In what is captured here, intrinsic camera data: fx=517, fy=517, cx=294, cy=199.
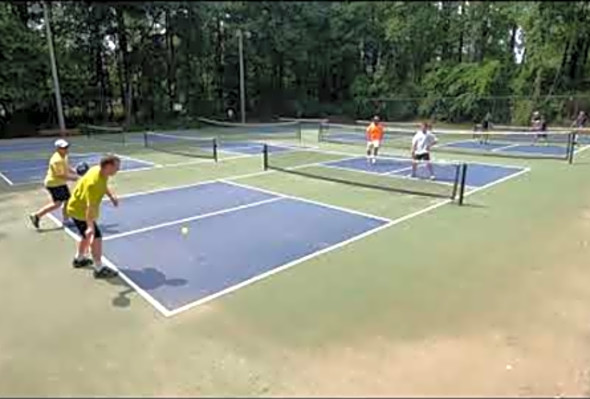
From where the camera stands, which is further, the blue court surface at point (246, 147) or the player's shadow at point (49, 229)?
the blue court surface at point (246, 147)

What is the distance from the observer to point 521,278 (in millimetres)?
6504

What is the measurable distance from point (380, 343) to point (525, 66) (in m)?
33.0

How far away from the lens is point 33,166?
17.1 m

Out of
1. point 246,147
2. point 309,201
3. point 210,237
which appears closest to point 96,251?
point 210,237

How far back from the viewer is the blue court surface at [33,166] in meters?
14.6

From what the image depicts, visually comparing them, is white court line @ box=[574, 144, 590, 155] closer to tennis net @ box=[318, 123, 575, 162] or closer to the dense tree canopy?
tennis net @ box=[318, 123, 575, 162]

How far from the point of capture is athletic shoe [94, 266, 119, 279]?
6.59 meters

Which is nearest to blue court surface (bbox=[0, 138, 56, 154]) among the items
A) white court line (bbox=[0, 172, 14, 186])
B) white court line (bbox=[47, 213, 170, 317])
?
white court line (bbox=[0, 172, 14, 186])

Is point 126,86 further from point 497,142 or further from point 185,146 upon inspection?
point 497,142

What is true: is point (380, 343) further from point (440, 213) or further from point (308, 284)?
point (440, 213)

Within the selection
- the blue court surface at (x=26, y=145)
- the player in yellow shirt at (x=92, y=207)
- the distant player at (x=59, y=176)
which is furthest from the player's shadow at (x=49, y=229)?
the blue court surface at (x=26, y=145)

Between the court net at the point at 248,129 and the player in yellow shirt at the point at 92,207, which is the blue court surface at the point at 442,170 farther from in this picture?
the court net at the point at 248,129

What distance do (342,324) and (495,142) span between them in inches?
827

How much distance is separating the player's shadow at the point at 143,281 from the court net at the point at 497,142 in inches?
530
